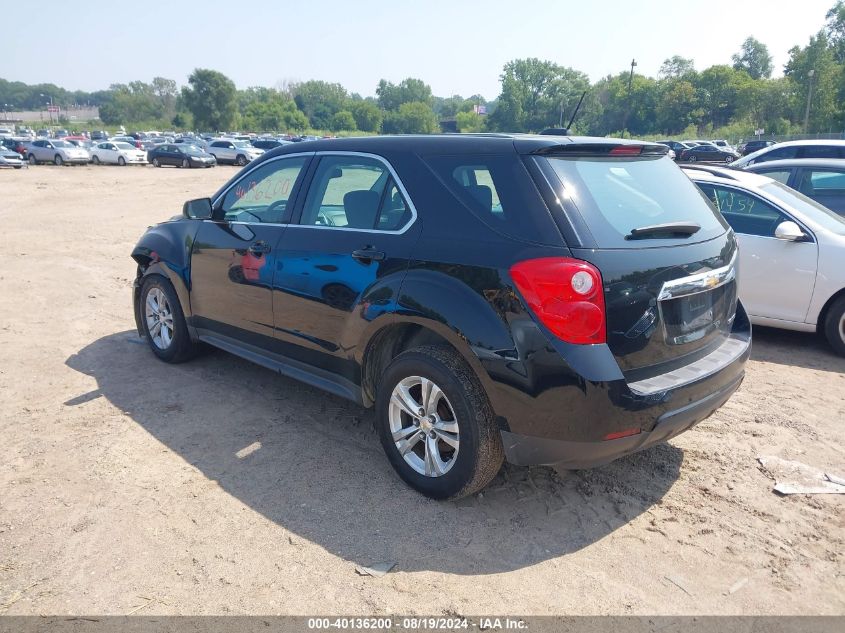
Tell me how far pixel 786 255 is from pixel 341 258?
14.7 ft

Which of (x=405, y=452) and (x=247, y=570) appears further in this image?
(x=405, y=452)

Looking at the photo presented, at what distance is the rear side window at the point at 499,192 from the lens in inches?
120

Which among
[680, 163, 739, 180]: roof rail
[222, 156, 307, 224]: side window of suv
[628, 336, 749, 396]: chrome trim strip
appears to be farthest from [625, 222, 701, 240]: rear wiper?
[680, 163, 739, 180]: roof rail

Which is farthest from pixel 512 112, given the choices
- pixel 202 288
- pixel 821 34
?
pixel 202 288

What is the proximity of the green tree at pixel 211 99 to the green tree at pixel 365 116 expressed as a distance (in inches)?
1012

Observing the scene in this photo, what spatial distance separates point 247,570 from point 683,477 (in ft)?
8.06

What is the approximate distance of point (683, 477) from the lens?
379 cm

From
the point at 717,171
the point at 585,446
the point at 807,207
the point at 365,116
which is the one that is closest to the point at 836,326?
the point at 807,207

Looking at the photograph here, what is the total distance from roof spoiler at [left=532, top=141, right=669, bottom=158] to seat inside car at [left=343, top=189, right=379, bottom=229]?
103cm

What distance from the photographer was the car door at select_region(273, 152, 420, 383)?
3586 mm

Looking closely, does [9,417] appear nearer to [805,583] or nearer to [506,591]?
[506,591]

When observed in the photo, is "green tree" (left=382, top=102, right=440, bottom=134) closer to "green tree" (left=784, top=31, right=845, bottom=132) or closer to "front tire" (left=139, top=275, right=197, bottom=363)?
"front tire" (left=139, top=275, right=197, bottom=363)

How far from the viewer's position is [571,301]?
2891 mm

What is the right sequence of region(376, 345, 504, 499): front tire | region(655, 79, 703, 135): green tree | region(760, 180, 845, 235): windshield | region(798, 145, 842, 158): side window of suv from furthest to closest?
1. region(655, 79, 703, 135): green tree
2. region(798, 145, 842, 158): side window of suv
3. region(760, 180, 845, 235): windshield
4. region(376, 345, 504, 499): front tire
